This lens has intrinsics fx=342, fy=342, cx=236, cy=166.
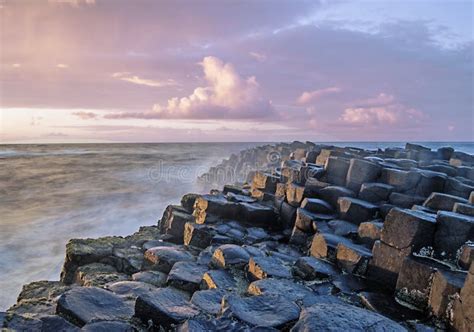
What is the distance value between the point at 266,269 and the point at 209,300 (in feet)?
3.14

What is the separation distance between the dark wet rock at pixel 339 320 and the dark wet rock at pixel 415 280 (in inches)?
39.9

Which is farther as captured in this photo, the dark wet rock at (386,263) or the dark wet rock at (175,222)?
the dark wet rock at (175,222)

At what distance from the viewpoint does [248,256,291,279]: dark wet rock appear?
13.2 ft

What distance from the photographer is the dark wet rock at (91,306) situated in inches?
113

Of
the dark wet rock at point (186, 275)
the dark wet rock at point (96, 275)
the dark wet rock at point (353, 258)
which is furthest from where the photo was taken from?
the dark wet rock at point (353, 258)

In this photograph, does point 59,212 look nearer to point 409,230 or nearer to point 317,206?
point 317,206

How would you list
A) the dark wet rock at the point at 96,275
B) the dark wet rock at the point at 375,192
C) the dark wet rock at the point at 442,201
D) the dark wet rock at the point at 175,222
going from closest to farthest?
the dark wet rock at the point at 96,275, the dark wet rock at the point at 442,201, the dark wet rock at the point at 375,192, the dark wet rock at the point at 175,222

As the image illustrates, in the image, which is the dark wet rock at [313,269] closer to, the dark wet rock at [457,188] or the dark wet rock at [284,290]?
the dark wet rock at [284,290]

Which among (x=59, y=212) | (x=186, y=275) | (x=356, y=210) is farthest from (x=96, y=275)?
(x=59, y=212)

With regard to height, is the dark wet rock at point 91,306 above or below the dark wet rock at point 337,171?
below

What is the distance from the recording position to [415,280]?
3.56m

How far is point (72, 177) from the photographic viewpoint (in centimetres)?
2691

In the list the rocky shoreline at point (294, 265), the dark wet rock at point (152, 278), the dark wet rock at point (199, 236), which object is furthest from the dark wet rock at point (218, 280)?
the dark wet rock at point (199, 236)

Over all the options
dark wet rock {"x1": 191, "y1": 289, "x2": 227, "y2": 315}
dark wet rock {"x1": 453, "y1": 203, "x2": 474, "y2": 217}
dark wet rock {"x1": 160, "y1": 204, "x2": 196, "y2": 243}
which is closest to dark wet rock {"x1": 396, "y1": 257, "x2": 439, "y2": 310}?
dark wet rock {"x1": 453, "y1": 203, "x2": 474, "y2": 217}
